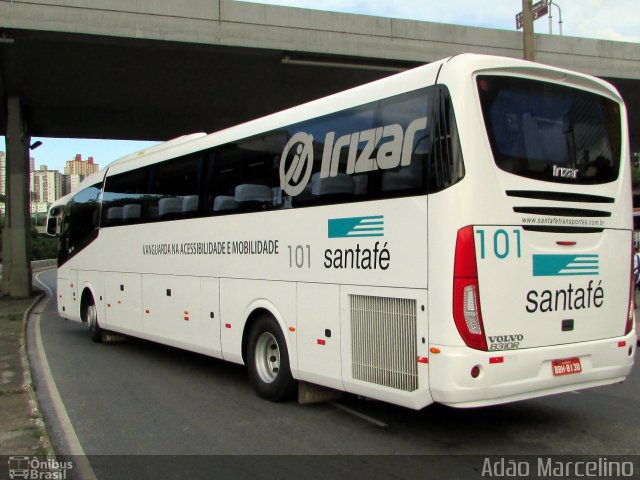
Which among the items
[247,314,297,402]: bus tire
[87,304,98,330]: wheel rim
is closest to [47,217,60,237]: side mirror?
[87,304,98,330]: wheel rim

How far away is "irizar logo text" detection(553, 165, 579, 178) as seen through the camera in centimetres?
581

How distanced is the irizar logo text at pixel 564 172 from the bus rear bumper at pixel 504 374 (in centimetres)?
154

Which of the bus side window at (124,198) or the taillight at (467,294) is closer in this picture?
the taillight at (467,294)

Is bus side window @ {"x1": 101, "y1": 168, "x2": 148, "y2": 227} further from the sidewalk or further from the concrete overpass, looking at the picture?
the concrete overpass

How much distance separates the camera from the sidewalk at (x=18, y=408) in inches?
225

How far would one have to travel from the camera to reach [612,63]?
21.1m

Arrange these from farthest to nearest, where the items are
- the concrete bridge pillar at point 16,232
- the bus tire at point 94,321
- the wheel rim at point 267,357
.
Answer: the concrete bridge pillar at point 16,232, the bus tire at point 94,321, the wheel rim at point 267,357

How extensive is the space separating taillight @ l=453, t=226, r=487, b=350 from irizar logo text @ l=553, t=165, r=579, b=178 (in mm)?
1189

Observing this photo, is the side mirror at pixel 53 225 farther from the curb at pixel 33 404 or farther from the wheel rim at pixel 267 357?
the wheel rim at pixel 267 357

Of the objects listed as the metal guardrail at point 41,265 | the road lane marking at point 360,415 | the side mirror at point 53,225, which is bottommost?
the metal guardrail at point 41,265

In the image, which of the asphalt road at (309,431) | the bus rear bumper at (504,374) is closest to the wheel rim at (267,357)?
the asphalt road at (309,431)

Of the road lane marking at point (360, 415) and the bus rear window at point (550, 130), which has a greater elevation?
the bus rear window at point (550, 130)

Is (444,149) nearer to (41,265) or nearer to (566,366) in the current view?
(566,366)

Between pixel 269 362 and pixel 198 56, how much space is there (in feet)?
44.5
